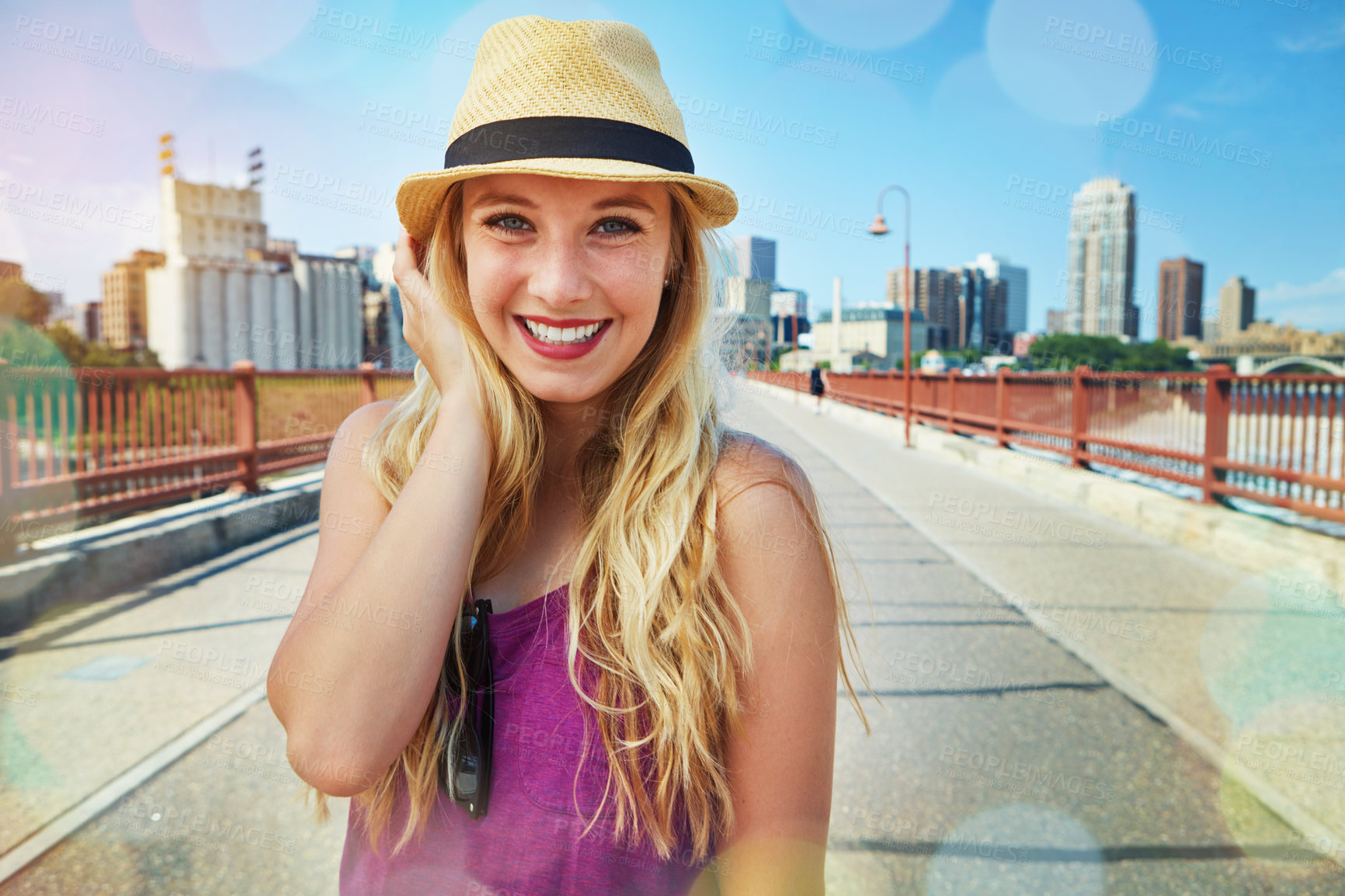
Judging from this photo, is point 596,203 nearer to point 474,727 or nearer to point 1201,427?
point 474,727

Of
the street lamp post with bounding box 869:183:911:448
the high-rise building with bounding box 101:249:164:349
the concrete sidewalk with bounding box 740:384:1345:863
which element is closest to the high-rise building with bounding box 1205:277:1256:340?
the street lamp post with bounding box 869:183:911:448

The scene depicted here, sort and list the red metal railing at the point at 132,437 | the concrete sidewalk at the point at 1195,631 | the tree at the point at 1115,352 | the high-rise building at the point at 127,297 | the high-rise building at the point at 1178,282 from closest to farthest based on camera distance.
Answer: the concrete sidewalk at the point at 1195,631 < the red metal railing at the point at 132,437 < the high-rise building at the point at 1178,282 < the tree at the point at 1115,352 < the high-rise building at the point at 127,297

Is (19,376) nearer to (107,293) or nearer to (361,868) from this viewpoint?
(361,868)

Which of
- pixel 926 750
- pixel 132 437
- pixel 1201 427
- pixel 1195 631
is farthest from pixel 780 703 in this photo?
pixel 1201 427

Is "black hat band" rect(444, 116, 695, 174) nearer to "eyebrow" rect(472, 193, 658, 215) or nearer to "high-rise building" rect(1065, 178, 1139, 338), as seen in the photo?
"eyebrow" rect(472, 193, 658, 215)

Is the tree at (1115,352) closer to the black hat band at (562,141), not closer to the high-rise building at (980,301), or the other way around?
the high-rise building at (980,301)

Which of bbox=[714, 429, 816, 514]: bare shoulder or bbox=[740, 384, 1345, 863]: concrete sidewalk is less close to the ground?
bbox=[714, 429, 816, 514]: bare shoulder

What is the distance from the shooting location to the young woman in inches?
44.9

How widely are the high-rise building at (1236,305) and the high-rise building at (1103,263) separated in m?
33.9

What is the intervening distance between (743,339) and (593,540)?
3.08ft

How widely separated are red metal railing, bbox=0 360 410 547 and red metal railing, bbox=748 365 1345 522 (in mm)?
9619

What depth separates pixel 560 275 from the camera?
1.27 m

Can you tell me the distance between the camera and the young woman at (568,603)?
1.14 m

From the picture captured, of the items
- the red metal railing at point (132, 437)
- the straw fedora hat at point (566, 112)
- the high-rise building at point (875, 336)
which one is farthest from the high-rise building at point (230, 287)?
the straw fedora hat at point (566, 112)
